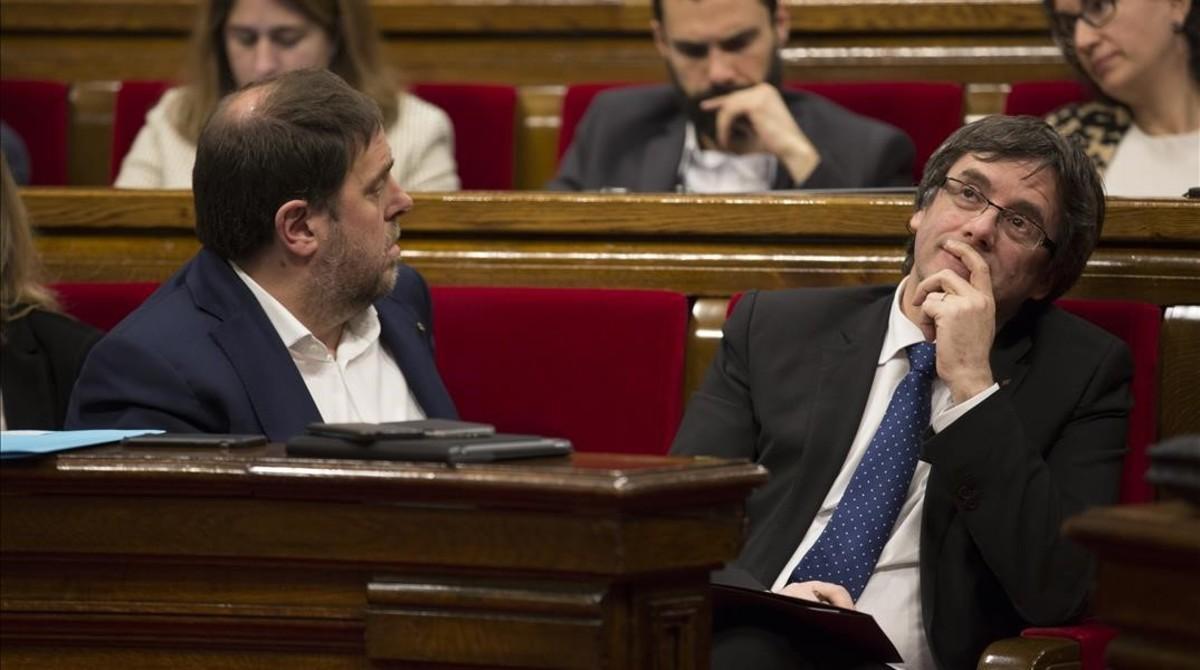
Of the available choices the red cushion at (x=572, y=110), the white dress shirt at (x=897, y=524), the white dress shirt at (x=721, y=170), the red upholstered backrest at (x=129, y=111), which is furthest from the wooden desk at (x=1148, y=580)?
the red upholstered backrest at (x=129, y=111)

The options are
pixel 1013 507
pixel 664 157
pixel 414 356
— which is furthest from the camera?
pixel 664 157

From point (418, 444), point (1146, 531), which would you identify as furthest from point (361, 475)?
point (1146, 531)

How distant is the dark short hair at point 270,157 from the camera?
141 cm

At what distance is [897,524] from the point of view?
1388 millimetres

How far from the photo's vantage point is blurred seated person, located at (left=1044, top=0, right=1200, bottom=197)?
197cm

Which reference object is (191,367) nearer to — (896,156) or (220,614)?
(220,614)

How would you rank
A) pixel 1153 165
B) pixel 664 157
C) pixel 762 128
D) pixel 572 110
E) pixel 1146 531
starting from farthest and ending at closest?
pixel 572 110 < pixel 664 157 < pixel 762 128 < pixel 1153 165 < pixel 1146 531

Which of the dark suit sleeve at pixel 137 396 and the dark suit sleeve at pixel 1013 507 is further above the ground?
the dark suit sleeve at pixel 137 396

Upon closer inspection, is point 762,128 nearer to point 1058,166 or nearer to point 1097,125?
point 1097,125

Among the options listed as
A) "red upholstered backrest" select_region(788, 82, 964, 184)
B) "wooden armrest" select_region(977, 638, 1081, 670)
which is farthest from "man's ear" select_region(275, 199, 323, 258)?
"red upholstered backrest" select_region(788, 82, 964, 184)

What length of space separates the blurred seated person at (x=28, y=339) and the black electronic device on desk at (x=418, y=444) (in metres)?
0.74

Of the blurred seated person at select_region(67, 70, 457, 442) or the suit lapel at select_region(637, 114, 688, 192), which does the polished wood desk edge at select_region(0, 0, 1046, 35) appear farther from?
the blurred seated person at select_region(67, 70, 457, 442)

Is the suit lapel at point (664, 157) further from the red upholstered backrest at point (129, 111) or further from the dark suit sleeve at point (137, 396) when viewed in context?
the dark suit sleeve at point (137, 396)

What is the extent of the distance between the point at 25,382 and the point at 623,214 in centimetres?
57
